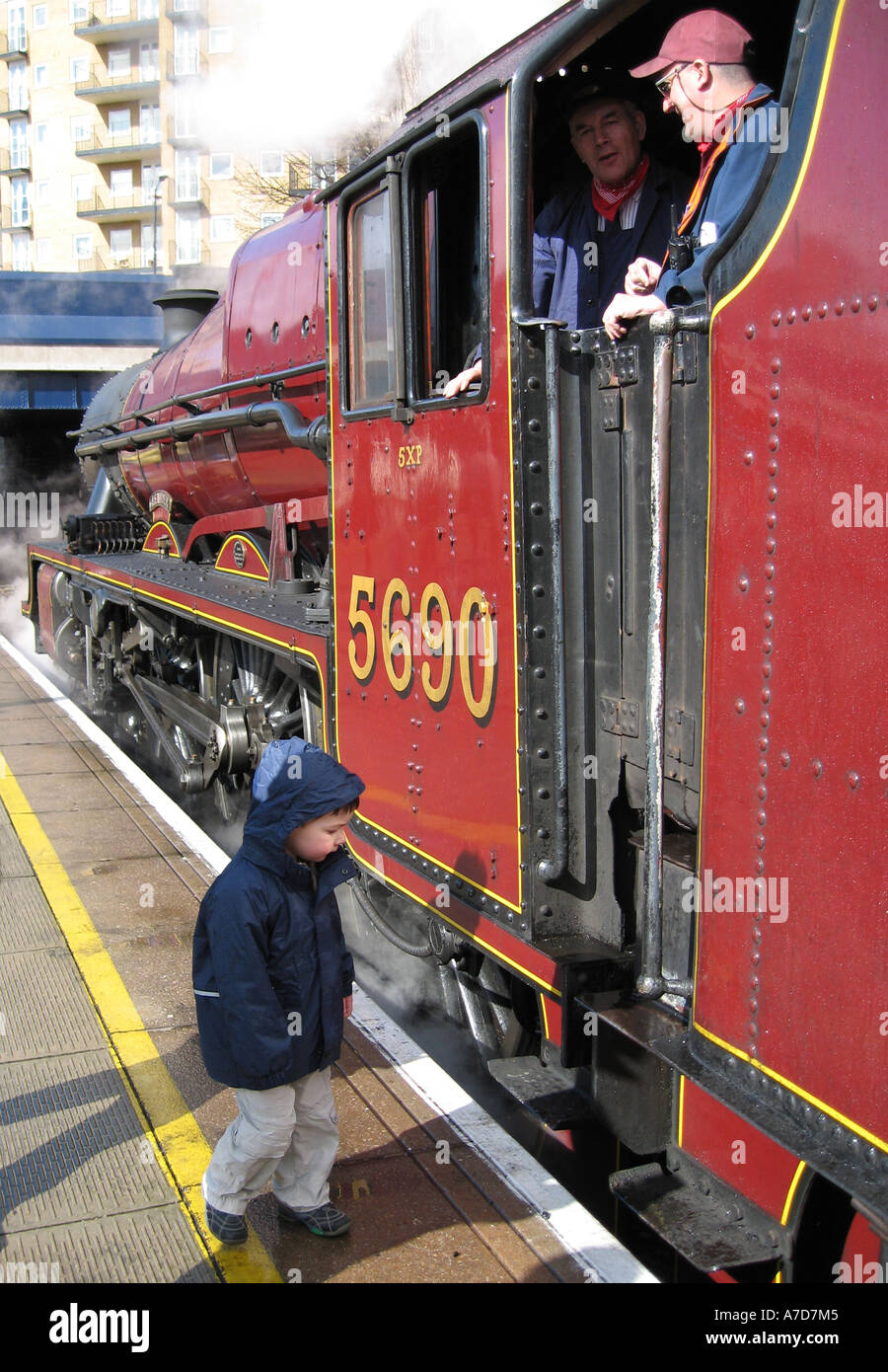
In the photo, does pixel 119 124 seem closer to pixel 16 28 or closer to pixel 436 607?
pixel 16 28

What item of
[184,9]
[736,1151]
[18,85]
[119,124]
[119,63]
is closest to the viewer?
[736,1151]

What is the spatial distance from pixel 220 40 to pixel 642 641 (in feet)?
173

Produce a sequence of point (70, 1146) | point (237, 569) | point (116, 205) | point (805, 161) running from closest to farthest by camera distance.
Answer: point (805, 161), point (70, 1146), point (237, 569), point (116, 205)

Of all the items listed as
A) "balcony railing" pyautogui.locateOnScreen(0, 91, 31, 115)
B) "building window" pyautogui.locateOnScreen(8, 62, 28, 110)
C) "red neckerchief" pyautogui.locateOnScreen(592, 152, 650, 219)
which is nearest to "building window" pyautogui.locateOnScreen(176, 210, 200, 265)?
"balcony railing" pyautogui.locateOnScreen(0, 91, 31, 115)

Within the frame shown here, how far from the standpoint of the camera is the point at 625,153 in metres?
2.99

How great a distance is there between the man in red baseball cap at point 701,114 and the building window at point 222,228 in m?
49.0

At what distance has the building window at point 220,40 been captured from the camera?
4692cm

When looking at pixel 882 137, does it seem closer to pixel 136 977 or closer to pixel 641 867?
pixel 641 867

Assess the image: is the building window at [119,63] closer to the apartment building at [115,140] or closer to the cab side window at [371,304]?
the apartment building at [115,140]

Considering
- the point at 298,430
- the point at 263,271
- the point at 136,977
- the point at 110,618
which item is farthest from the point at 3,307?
the point at 136,977

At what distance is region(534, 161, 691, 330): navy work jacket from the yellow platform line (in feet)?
7.55

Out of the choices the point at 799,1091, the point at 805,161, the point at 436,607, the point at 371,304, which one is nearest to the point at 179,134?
the point at 371,304

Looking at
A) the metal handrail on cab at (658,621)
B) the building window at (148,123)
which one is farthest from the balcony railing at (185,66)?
the metal handrail on cab at (658,621)

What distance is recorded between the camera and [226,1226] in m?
2.60
